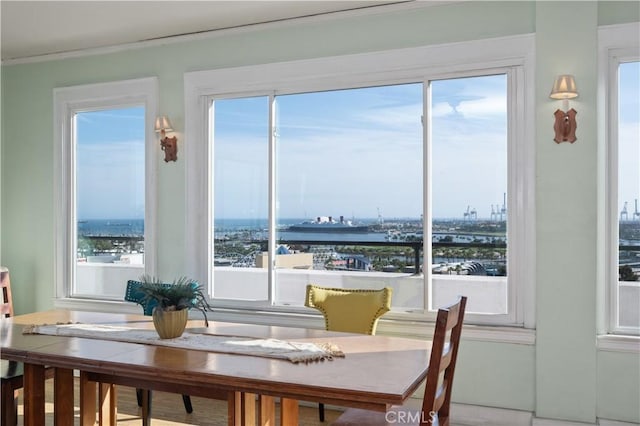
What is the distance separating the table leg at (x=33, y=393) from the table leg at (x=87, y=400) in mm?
191

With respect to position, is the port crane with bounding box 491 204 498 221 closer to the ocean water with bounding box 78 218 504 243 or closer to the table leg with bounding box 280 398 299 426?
the ocean water with bounding box 78 218 504 243

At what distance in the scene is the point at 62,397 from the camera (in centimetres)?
270

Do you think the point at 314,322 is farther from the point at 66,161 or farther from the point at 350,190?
the point at 66,161

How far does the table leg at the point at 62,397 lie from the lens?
8.77 feet

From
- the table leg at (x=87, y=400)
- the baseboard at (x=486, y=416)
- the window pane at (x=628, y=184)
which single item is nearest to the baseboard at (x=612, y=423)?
the baseboard at (x=486, y=416)

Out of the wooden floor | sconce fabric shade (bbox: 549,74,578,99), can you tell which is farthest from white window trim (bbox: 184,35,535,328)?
the wooden floor

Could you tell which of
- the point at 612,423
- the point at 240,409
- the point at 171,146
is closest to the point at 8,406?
the point at 240,409

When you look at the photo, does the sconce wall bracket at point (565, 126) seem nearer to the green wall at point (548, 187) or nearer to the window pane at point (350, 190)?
the green wall at point (548, 187)

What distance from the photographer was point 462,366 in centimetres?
372

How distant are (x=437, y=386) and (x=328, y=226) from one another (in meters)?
2.20

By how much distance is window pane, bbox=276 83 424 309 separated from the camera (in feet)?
13.0

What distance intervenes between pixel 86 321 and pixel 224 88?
209 centimetres

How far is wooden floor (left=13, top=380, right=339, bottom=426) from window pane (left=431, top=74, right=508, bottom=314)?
1.14 m

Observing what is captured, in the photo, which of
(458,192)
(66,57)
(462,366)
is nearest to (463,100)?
(458,192)
